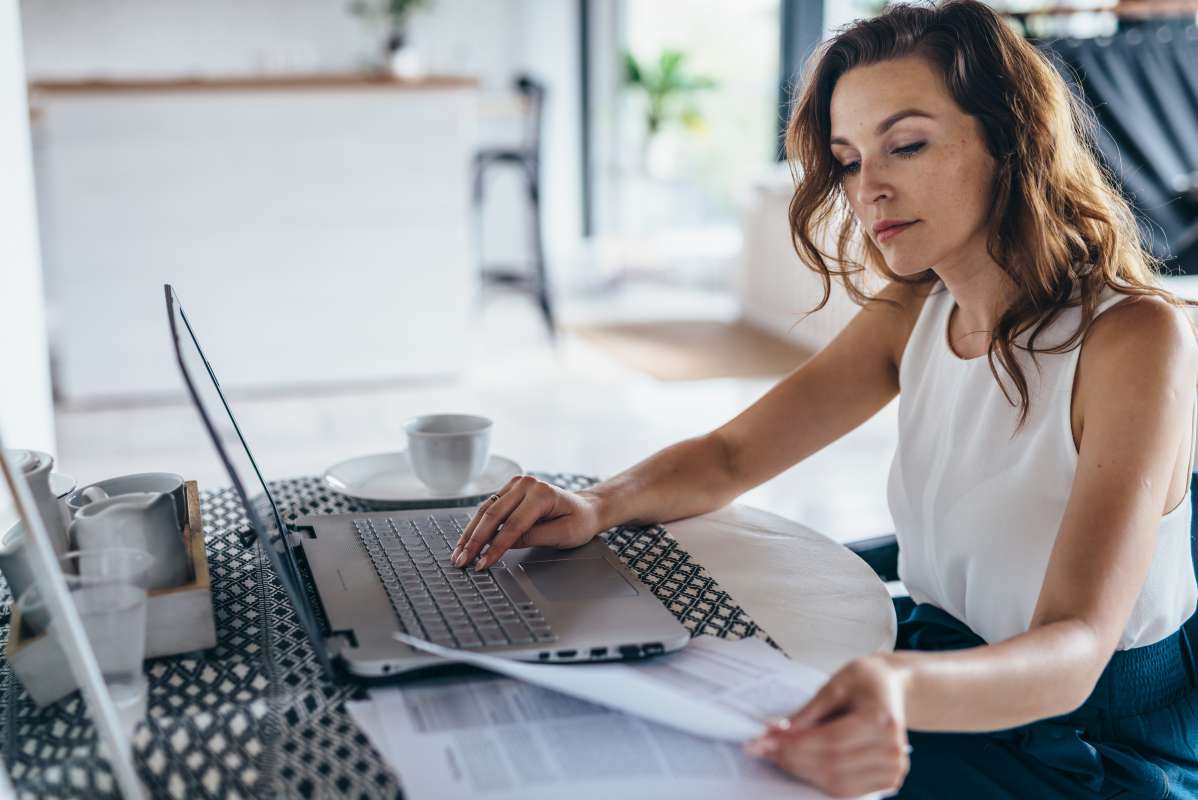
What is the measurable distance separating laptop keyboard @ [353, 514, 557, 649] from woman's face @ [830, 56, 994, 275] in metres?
0.48

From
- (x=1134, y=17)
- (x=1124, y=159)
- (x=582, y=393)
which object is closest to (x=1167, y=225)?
(x=1124, y=159)

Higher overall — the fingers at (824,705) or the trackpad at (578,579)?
the fingers at (824,705)

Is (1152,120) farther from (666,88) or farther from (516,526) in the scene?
(666,88)

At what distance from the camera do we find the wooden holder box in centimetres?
76

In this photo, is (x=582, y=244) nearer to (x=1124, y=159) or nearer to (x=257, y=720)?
(x=1124, y=159)

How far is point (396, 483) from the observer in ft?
4.13

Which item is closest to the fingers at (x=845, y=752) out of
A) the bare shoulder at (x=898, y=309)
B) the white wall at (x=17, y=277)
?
the bare shoulder at (x=898, y=309)

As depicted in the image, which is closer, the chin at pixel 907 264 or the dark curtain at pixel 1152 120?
the chin at pixel 907 264

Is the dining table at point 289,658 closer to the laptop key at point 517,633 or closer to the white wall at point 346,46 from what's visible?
the laptop key at point 517,633

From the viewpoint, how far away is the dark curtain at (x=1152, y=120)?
11.0 ft

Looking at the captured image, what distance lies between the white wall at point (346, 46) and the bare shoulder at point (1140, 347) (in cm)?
547

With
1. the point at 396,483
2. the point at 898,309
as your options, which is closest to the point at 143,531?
the point at 396,483

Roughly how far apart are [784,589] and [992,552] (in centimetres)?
25

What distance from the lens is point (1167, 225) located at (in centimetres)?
345
